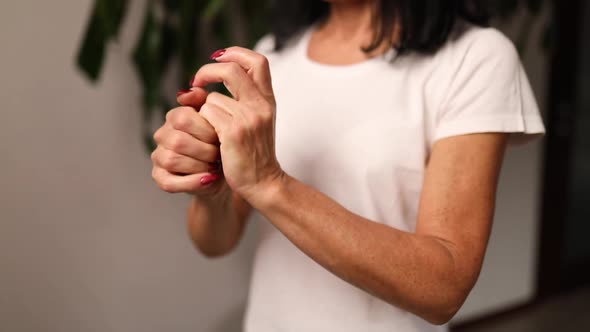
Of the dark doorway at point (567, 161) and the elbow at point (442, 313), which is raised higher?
the elbow at point (442, 313)

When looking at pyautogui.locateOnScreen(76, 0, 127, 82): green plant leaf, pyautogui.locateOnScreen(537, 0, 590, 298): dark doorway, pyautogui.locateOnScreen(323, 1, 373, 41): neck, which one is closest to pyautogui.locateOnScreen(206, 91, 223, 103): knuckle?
pyautogui.locateOnScreen(323, 1, 373, 41): neck

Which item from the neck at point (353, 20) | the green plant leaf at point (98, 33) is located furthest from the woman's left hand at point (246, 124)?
the green plant leaf at point (98, 33)

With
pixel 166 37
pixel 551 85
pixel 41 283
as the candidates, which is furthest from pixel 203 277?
pixel 551 85

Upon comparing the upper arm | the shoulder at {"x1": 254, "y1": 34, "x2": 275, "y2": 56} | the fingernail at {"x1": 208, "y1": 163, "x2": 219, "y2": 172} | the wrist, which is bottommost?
the upper arm

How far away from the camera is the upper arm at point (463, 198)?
2.14ft

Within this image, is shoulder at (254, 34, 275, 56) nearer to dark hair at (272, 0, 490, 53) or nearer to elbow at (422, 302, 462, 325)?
dark hair at (272, 0, 490, 53)

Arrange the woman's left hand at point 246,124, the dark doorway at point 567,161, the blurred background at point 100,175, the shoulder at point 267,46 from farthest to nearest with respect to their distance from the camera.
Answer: the dark doorway at point 567,161 < the blurred background at point 100,175 < the shoulder at point 267,46 < the woman's left hand at point 246,124

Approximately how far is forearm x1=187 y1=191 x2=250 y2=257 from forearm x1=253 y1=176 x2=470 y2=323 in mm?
207

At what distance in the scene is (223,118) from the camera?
56cm

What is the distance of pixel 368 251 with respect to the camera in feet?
1.94

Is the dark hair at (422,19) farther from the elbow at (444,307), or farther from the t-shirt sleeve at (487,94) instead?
the elbow at (444,307)

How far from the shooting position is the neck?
86 cm

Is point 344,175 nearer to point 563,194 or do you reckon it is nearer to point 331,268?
point 331,268

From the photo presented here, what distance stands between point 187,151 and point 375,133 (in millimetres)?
274
